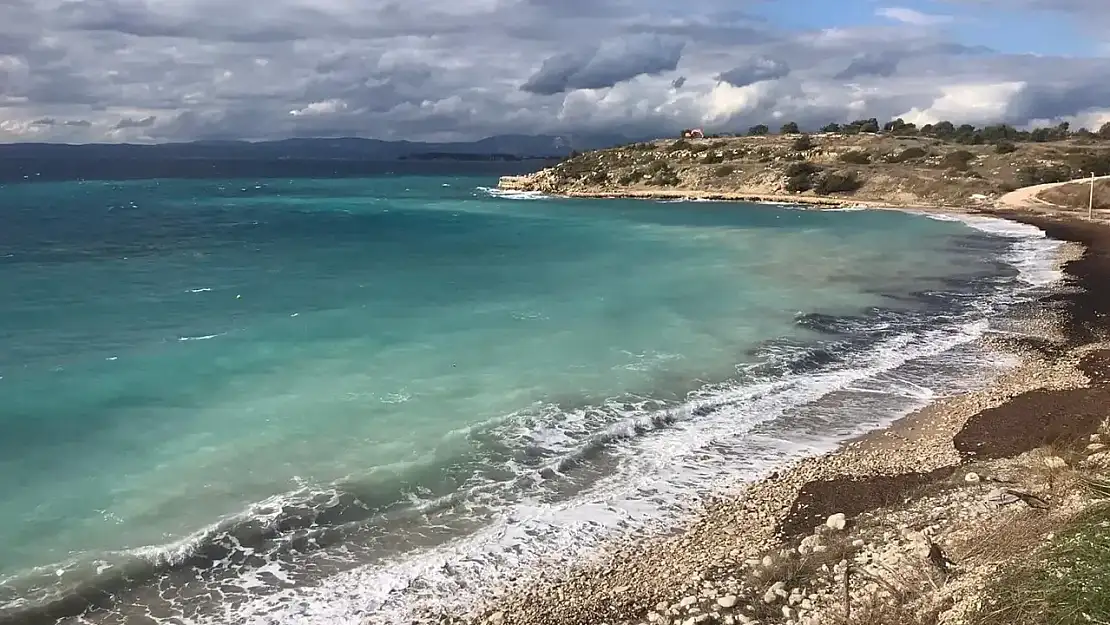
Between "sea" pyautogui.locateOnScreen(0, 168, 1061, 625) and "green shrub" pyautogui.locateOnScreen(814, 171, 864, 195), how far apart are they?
3638 cm

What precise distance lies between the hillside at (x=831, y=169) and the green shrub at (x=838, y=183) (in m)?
0.09

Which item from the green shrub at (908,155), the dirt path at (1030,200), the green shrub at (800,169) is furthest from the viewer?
the green shrub at (908,155)

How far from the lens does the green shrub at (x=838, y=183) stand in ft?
243

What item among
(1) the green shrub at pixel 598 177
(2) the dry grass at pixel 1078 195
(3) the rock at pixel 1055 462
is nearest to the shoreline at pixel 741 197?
(1) the green shrub at pixel 598 177

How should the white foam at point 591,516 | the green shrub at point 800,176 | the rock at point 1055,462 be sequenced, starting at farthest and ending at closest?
the green shrub at point 800,176
the rock at point 1055,462
the white foam at point 591,516

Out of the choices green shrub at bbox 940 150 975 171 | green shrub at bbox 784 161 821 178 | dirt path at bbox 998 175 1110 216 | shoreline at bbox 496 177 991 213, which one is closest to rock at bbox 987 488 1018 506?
dirt path at bbox 998 175 1110 216

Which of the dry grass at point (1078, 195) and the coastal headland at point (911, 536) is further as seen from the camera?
the dry grass at point (1078, 195)

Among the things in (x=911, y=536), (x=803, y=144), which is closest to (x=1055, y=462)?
(x=911, y=536)

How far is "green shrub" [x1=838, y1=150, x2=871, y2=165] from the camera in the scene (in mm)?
80500

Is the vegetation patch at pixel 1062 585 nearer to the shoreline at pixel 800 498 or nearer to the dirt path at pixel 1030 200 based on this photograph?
the shoreline at pixel 800 498

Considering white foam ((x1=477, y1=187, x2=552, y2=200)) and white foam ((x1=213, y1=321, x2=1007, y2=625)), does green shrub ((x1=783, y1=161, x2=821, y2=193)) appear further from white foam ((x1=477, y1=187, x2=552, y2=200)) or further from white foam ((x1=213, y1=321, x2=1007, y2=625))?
white foam ((x1=213, y1=321, x2=1007, y2=625))

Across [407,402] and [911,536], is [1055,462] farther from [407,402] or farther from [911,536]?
[407,402]

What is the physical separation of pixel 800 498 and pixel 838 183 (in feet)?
226

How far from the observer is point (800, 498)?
11141 millimetres
